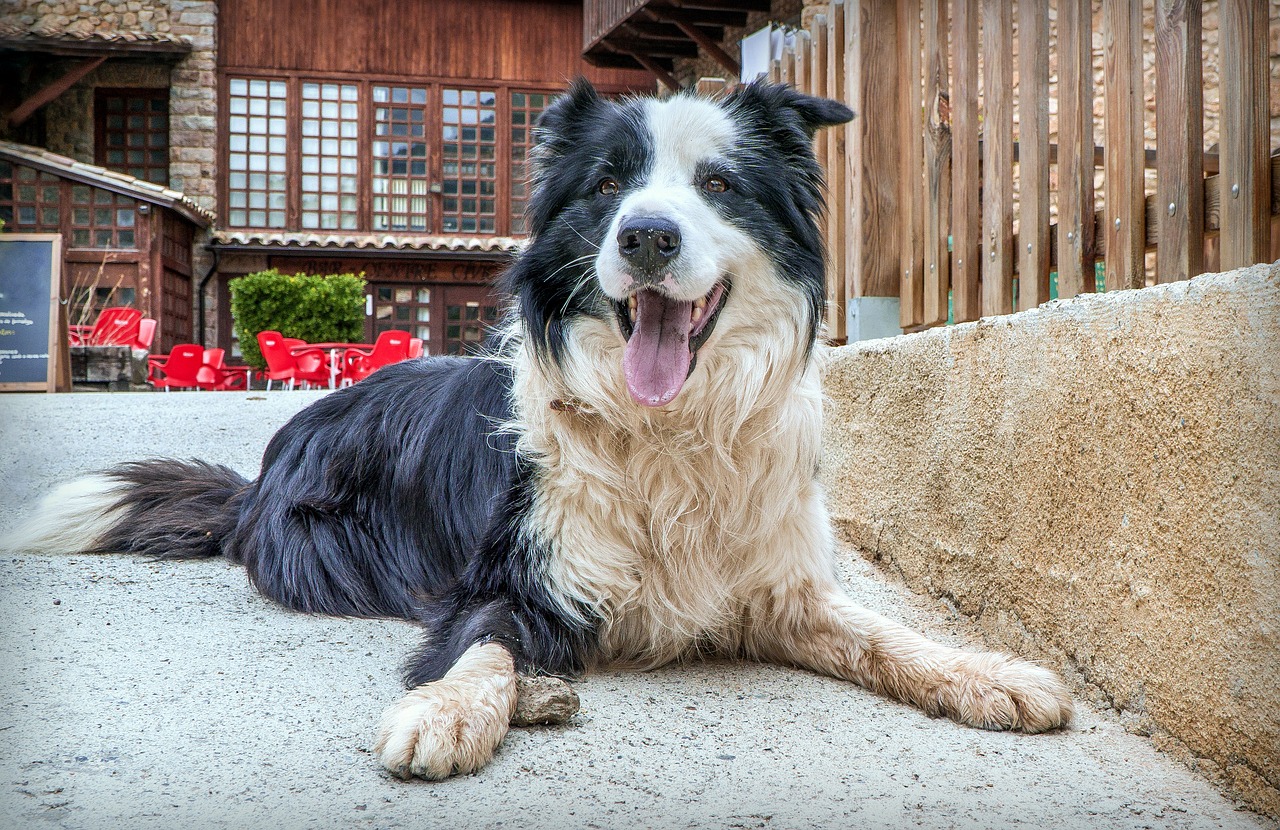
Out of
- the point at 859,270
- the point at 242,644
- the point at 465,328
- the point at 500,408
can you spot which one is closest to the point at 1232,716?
the point at 500,408

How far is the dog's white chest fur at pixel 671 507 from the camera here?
2381 mm

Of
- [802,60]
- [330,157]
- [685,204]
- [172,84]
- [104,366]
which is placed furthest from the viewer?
[330,157]

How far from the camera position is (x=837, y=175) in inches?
175

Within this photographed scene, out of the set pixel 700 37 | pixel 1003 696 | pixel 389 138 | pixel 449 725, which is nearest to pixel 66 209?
pixel 389 138

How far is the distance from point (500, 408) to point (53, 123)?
18.1 meters

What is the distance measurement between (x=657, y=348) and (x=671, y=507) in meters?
0.40

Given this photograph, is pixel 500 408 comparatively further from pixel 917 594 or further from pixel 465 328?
pixel 465 328

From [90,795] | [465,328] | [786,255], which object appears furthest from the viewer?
[465,328]

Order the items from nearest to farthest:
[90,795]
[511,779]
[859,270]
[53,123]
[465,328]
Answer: [90,795] → [511,779] → [859,270] → [53,123] → [465,328]

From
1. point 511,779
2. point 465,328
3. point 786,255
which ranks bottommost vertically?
point 511,779

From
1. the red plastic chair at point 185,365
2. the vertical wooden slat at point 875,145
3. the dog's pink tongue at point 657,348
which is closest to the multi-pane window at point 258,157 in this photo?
the red plastic chair at point 185,365

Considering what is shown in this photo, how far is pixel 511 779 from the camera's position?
1765 millimetres

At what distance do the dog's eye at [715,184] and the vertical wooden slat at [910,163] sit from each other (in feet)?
5.34

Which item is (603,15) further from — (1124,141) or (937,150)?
(1124,141)
